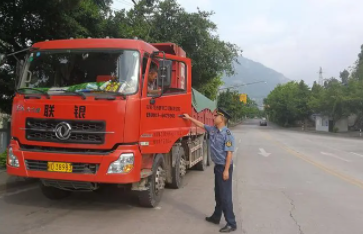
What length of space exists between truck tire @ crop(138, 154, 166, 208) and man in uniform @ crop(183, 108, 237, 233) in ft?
3.67

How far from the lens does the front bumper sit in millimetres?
4891

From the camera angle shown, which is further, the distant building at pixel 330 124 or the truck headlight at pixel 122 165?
the distant building at pixel 330 124

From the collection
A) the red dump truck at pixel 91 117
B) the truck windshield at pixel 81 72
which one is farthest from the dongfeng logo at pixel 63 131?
the truck windshield at pixel 81 72

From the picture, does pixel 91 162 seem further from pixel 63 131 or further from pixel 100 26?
pixel 100 26

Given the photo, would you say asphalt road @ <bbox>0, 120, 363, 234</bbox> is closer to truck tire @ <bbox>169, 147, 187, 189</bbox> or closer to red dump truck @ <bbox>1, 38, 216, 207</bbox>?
truck tire @ <bbox>169, 147, 187, 189</bbox>

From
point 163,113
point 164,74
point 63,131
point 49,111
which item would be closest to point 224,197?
point 163,113

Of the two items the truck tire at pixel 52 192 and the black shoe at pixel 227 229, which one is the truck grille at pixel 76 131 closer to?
the truck tire at pixel 52 192

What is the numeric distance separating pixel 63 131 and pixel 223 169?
2.40 meters

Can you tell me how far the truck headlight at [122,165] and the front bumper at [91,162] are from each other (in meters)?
0.04

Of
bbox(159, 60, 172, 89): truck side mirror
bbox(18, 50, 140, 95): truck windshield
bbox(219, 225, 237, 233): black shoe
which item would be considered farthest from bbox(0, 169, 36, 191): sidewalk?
bbox(219, 225, 237, 233): black shoe

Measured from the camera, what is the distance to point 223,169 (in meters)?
5.06

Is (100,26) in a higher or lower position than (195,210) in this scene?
higher

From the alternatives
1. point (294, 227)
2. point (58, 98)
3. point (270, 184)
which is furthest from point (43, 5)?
point (294, 227)

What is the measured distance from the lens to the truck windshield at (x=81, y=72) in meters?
5.20
